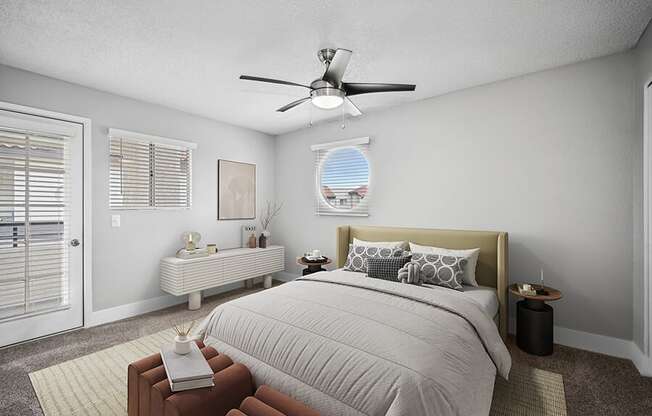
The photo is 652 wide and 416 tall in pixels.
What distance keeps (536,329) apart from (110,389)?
11.4 feet

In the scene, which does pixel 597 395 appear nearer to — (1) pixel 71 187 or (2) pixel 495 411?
(2) pixel 495 411

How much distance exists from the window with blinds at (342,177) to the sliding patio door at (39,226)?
9.71 ft

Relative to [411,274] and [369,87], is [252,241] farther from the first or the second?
[369,87]

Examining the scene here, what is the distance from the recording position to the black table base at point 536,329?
2648 millimetres

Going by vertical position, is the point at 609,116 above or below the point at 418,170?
above

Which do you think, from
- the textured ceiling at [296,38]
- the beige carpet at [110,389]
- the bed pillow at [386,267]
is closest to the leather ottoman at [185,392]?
Result: the beige carpet at [110,389]

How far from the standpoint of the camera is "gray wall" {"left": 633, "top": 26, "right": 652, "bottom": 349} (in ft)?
7.93

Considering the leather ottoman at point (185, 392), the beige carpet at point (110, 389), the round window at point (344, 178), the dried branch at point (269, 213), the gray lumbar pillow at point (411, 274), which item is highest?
the round window at point (344, 178)

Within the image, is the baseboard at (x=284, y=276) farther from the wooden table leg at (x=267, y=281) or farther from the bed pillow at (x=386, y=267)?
the bed pillow at (x=386, y=267)

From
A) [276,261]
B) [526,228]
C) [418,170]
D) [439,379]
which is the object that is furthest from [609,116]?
[276,261]

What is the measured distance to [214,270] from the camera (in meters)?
3.96

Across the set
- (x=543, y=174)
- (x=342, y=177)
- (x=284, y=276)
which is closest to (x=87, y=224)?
(x=284, y=276)

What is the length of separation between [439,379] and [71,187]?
3796mm

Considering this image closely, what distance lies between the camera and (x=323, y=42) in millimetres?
2426
